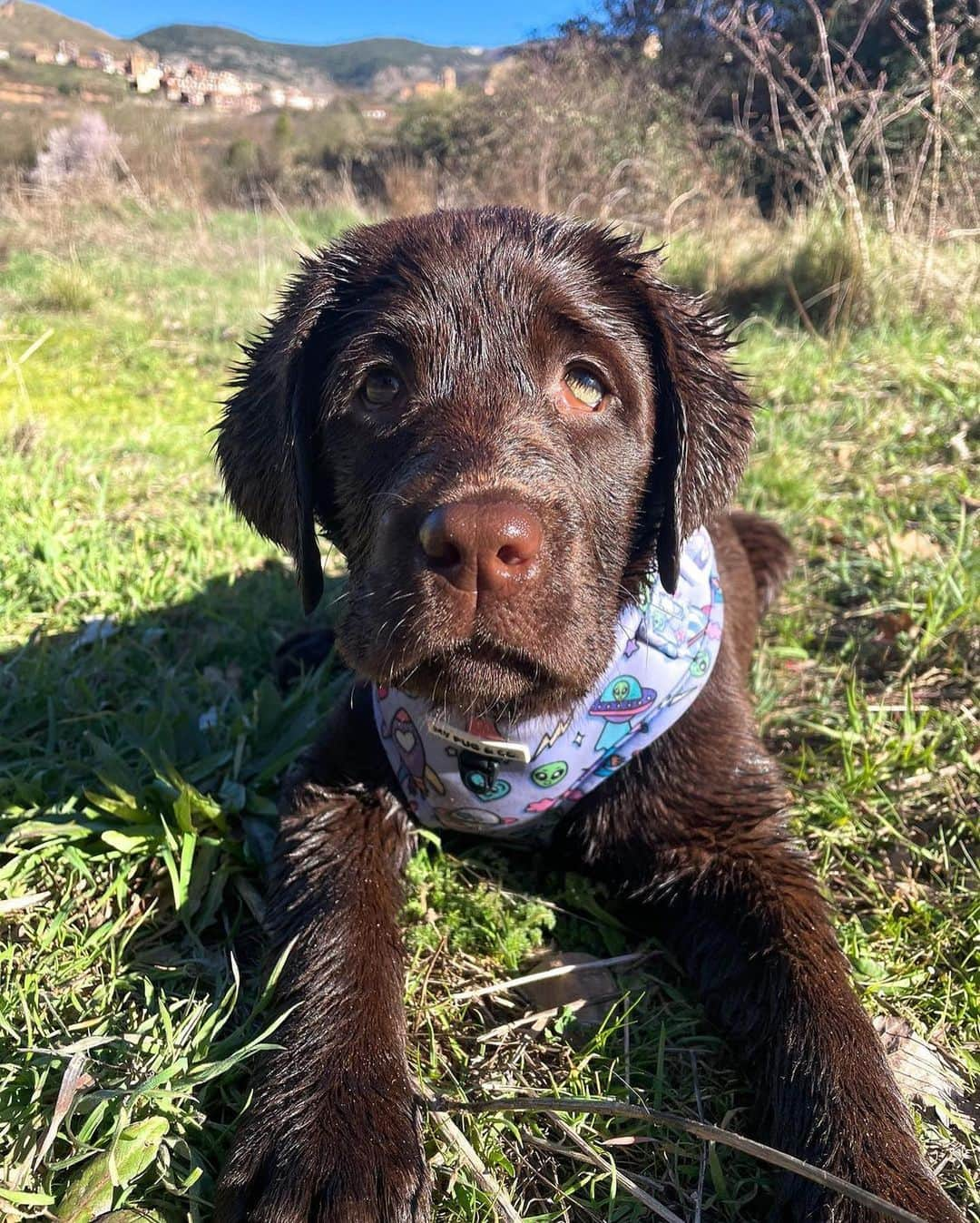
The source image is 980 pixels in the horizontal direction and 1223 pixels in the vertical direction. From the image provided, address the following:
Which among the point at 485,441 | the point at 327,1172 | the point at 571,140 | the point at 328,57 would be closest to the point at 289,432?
the point at 485,441

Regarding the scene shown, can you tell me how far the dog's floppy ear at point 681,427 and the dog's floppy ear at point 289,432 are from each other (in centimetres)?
80

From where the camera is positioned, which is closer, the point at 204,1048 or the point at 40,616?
the point at 204,1048

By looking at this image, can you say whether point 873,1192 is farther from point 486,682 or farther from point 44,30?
point 44,30

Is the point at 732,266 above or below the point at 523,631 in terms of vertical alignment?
below

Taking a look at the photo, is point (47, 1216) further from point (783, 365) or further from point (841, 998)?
point (783, 365)

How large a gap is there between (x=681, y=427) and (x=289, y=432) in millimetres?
927

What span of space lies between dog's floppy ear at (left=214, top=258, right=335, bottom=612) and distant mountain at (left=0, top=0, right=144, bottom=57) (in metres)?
11.5

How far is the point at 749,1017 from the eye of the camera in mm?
1684

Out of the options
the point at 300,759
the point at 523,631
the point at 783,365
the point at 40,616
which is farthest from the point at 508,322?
the point at 783,365

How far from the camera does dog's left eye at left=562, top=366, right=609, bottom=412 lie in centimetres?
198

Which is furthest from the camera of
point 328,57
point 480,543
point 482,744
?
point 328,57

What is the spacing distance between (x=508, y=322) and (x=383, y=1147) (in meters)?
1.61

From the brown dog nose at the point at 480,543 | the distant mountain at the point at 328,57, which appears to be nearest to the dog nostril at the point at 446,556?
the brown dog nose at the point at 480,543

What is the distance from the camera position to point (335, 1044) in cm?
157
